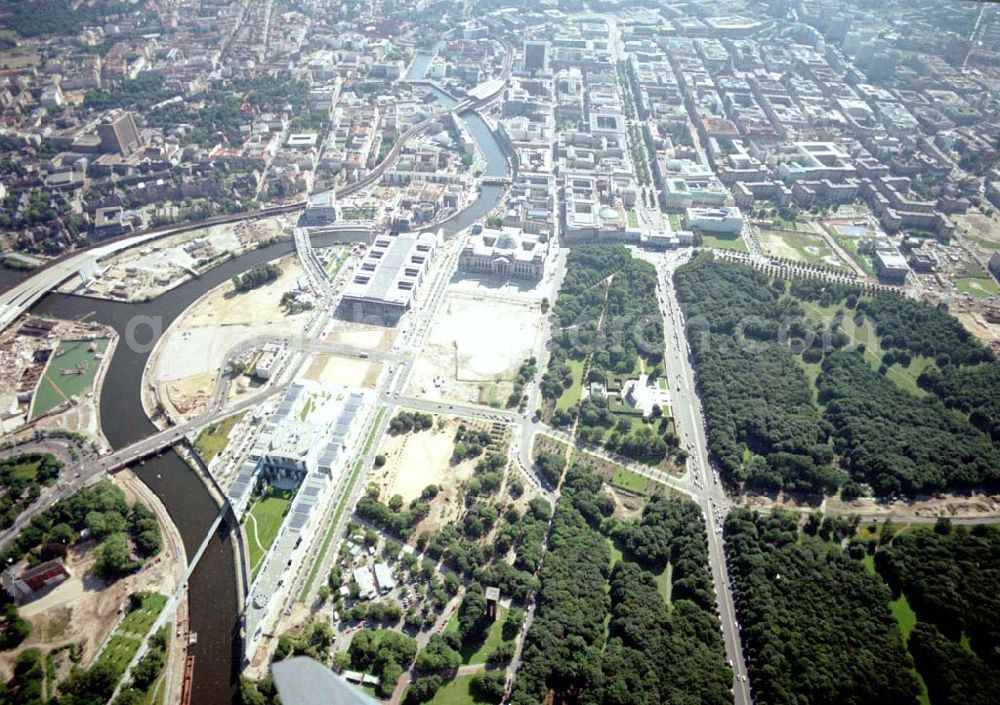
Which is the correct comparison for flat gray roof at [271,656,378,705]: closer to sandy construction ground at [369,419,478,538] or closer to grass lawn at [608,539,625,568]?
sandy construction ground at [369,419,478,538]

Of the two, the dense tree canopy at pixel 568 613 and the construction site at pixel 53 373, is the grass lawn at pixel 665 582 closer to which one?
the dense tree canopy at pixel 568 613

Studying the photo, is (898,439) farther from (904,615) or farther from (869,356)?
(904,615)

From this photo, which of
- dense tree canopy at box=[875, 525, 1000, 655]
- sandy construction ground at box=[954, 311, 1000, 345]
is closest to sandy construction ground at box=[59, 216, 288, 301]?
dense tree canopy at box=[875, 525, 1000, 655]

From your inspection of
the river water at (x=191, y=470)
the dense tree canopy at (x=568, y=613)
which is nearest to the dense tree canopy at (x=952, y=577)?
the dense tree canopy at (x=568, y=613)

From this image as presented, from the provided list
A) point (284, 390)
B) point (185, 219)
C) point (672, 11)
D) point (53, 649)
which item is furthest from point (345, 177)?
point (672, 11)

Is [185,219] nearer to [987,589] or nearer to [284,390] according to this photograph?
[284,390]
